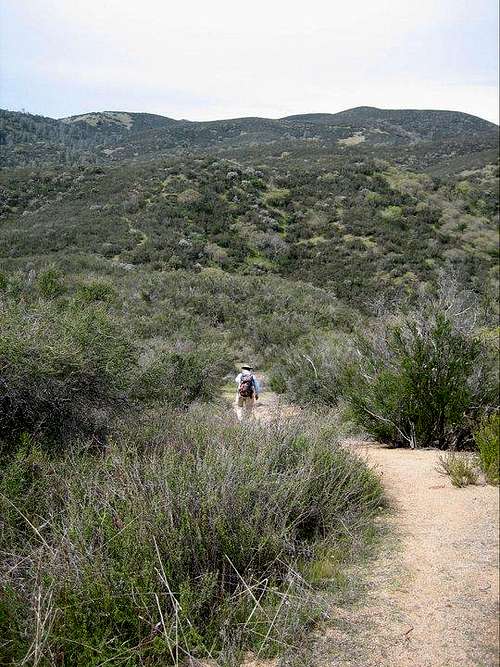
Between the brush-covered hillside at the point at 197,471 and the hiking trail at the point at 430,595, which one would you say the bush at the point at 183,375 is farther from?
the hiking trail at the point at 430,595

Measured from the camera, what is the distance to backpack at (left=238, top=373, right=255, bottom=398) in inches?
365

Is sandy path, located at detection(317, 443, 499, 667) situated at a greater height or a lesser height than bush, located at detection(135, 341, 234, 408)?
greater

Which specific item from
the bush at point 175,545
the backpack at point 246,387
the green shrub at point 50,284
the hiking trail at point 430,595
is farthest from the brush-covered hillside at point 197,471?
the green shrub at point 50,284

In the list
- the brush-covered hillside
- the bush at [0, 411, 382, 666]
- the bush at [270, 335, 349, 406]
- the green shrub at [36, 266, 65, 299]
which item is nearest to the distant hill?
the green shrub at [36, 266, 65, 299]

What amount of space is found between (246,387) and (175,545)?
5641 mm

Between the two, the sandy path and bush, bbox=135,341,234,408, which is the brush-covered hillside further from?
the sandy path

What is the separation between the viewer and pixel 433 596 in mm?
2799

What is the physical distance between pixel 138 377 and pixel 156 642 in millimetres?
5078

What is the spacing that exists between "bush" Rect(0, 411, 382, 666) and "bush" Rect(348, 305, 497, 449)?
1.62m

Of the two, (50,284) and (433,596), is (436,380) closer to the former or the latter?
(433,596)

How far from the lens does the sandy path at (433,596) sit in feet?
6.93

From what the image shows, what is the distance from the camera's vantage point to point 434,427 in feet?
21.7

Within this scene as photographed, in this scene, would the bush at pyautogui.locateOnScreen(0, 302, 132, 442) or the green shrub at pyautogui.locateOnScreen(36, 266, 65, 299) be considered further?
the green shrub at pyautogui.locateOnScreen(36, 266, 65, 299)

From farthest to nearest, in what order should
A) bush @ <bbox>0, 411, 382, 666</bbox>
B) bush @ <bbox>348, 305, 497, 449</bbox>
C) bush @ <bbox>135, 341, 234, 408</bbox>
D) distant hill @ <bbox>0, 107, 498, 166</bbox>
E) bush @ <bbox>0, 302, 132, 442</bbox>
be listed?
distant hill @ <bbox>0, 107, 498, 166</bbox>
bush @ <bbox>135, 341, 234, 408</bbox>
bush @ <bbox>348, 305, 497, 449</bbox>
bush @ <bbox>0, 302, 132, 442</bbox>
bush @ <bbox>0, 411, 382, 666</bbox>
